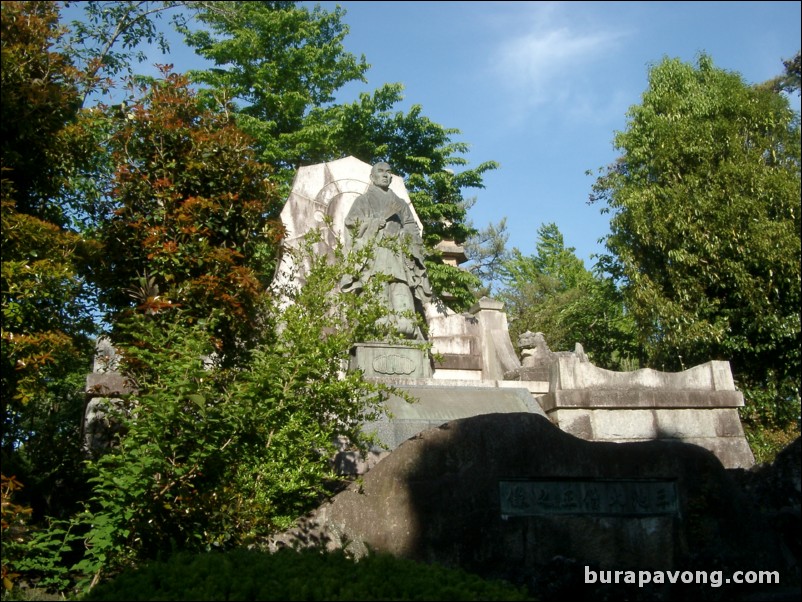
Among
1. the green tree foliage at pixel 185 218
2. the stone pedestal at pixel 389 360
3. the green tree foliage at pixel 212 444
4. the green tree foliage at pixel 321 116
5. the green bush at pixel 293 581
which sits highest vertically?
the green tree foliage at pixel 321 116

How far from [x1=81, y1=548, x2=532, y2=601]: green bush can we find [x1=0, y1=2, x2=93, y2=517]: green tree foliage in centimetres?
228

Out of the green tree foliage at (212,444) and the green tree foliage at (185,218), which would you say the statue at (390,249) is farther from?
the green tree foliage at (212,444)

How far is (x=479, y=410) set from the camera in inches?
360

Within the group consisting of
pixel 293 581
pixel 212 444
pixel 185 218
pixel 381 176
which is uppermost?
pixel 381 176

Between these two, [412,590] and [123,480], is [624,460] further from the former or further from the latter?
[123,480]

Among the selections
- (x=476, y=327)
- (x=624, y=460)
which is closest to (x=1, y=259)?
(x=624, y=460)

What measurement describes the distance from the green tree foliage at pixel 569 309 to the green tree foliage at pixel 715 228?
3.05 meters

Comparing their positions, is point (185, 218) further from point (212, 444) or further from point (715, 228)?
point (715, 228)

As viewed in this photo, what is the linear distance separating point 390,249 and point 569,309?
50.2 ft

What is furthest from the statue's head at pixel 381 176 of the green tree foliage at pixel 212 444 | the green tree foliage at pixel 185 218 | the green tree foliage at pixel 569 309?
the green tree foliage at pixel 569 309

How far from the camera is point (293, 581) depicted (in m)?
3.88

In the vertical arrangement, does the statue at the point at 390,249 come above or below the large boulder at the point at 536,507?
above

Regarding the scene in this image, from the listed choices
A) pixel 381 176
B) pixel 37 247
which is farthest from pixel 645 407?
pixel 37 247

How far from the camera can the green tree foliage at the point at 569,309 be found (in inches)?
898
